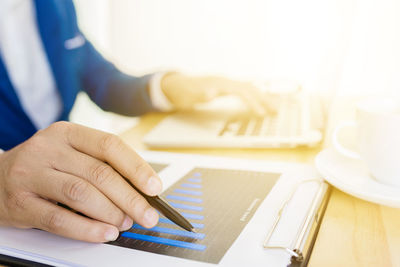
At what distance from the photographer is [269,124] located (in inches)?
30.2

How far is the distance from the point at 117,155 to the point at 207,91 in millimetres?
503

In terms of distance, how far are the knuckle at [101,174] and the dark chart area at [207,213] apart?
0.19ft

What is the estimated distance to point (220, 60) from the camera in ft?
4.29

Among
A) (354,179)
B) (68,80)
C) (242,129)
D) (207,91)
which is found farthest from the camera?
(68,80)

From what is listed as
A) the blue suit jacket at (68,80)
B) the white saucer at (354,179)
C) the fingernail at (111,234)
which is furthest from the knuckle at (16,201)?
the blue suit jacket at (68,80)

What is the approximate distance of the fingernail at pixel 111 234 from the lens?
37cm

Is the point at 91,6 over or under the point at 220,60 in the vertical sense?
over

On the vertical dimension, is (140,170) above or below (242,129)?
above

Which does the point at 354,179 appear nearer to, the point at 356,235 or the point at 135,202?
the point at 356,235

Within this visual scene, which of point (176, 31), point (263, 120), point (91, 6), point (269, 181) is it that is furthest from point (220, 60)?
point (269, 181)

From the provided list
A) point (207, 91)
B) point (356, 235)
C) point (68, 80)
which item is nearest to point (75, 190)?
point (356, 235)

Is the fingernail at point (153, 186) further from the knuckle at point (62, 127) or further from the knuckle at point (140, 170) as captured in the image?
the knuckle at point (62, 127)

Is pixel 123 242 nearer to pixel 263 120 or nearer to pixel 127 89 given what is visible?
pixel 263 120

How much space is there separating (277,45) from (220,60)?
22 centimetres
